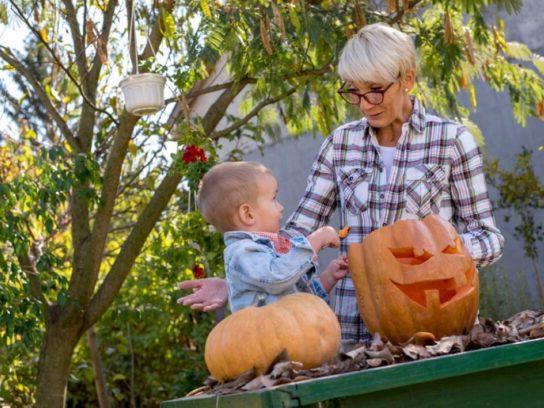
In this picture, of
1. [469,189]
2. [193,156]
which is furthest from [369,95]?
[193,156]

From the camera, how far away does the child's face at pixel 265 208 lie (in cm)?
259

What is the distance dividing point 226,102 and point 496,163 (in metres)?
3.09

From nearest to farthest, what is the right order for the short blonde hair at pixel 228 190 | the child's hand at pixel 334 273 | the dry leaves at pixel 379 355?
the dry leaves at pixel 379 355
the short blonde hair at pixel 228 190
the child's hand at pixel 334 273

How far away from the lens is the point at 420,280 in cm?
237

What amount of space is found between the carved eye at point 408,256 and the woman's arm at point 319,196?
574 millimetres

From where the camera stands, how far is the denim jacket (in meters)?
2.37

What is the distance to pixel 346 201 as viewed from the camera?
291 centimetres

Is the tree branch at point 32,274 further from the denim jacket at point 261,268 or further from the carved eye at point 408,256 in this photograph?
the carved eye at point 408,256

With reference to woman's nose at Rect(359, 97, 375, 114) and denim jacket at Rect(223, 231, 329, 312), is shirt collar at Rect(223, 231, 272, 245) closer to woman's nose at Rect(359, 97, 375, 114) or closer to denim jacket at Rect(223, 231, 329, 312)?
denim jacket at Rect(223, 231, 329, 312)

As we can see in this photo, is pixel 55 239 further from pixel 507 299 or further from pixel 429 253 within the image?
pixel 429 253

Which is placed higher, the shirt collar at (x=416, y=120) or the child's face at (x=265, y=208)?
the shirt collar at (x=416, y=120)

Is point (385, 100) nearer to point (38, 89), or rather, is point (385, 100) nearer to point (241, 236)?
point (241, 236)

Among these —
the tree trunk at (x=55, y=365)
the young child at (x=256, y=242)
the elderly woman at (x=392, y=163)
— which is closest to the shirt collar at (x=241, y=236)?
the young child at (x=256, y=242)

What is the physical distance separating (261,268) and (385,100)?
72 cm
